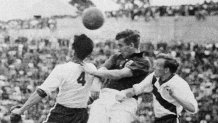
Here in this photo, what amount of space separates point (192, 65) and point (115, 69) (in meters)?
10.6

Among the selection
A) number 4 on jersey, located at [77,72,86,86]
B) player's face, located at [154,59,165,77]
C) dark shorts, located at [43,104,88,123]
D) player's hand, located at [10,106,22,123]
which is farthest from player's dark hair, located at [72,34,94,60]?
player's hand, located at [10,106,22,123]

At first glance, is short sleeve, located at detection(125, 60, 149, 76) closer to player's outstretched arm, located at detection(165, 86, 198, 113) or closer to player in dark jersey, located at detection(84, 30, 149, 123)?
player in dark jersey, located at detection(84, 30, 149, 123)

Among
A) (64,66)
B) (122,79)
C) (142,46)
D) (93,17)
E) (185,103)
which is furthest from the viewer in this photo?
(142,46)

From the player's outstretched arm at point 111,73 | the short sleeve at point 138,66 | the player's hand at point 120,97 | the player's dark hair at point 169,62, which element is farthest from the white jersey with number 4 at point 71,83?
the player's dark hair at point 169,62

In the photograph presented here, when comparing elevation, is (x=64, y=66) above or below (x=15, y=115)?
above

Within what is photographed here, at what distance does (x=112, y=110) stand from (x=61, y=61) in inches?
514

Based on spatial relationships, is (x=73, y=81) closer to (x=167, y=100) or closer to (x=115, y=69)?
(x=115, y=69)

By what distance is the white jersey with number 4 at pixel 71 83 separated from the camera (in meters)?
5.06

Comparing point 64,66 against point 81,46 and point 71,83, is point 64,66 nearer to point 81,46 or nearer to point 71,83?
point 71,83

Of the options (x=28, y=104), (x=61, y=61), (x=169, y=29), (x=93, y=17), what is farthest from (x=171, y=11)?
(x=28, y=104)

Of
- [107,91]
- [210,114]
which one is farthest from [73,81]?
[210,114]

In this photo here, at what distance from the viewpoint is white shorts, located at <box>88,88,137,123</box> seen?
5.30 m

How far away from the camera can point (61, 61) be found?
59.8ft

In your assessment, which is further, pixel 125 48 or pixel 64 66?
pixel 125 48
